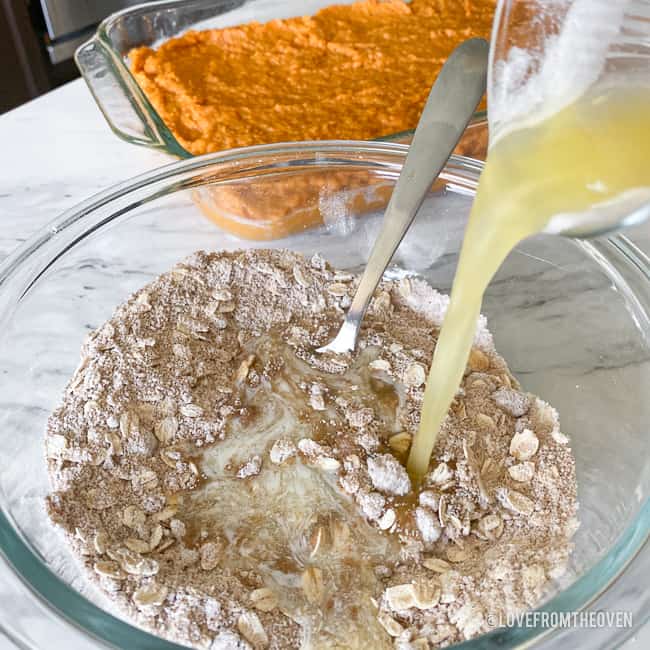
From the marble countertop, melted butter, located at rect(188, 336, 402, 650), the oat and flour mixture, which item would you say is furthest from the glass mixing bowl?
the marble countertop

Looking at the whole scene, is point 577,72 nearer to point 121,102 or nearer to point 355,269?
point 355,269

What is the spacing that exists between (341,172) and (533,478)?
17.9 inches

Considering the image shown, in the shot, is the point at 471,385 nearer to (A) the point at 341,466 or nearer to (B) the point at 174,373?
(A) the point at 341,466

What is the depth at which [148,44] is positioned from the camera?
4.63ft

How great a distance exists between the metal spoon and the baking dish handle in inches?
13.2

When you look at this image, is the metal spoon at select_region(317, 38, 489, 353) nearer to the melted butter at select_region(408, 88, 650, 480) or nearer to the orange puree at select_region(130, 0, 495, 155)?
the melted butter at select_region(408, 88, 650, 480)

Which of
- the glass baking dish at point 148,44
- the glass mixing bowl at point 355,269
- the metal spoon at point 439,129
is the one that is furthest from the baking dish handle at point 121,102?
the metal spoon at point 439,129

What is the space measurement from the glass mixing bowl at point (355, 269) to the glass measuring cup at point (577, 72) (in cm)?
26

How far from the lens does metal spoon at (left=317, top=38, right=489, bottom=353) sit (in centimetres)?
92

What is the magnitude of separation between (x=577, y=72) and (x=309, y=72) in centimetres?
76

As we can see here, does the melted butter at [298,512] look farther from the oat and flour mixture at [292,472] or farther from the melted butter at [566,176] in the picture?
the melted butter at [566,176]

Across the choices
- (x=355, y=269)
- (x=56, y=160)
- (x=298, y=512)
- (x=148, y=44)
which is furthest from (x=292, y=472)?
(x=148, y=44)

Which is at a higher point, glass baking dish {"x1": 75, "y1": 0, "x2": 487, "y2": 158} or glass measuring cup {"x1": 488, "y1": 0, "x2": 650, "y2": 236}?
glass measuring cup {"x1": 488, "y1": 0, "x2": 650, "y2": 236}

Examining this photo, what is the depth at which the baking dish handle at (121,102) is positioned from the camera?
1.11 metres
